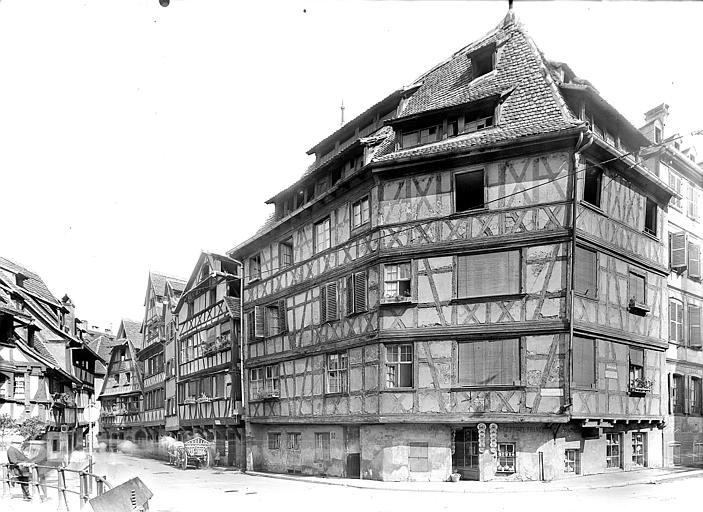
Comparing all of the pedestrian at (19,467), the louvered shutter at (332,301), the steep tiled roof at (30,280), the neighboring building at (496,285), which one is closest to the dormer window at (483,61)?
the neighboring building at (496,285)

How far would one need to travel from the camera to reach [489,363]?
15.2 m

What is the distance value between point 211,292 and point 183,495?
1387cm

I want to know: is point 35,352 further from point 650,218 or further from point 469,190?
point 650,218

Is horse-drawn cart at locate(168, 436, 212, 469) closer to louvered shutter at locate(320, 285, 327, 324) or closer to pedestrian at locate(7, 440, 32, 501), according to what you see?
louvered shutter at locate(320, 285, 327, 324)

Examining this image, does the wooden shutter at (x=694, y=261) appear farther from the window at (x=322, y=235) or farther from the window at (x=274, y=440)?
the window at (x=274, y=440)

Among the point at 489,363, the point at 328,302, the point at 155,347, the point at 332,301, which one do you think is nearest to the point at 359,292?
the point at 332,301

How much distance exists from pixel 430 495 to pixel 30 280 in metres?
9.21

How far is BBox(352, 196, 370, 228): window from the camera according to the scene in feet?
58.2

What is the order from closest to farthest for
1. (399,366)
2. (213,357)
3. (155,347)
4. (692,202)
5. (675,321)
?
(399,366) → (675,321) → (692,202) → (213,357) → (155,347)

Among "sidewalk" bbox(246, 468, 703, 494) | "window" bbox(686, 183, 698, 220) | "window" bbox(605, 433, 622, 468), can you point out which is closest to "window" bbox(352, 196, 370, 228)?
"sidewalk" bbox(246, 468, 703, 494)

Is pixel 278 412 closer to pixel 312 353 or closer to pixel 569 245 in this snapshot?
pixel 312 353

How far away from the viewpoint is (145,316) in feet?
121

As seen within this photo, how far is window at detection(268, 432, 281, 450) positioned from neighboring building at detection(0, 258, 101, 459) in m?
5.62

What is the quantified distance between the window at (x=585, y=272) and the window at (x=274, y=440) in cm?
1083
